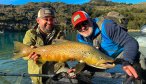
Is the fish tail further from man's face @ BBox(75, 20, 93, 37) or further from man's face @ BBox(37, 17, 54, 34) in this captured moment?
man's face @ BBox(37, 17, 54, 34)

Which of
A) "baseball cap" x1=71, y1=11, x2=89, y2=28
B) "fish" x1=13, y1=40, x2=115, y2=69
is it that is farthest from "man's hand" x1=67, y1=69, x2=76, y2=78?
"baseball cap" x1=71, y1=11, x2=89, y2=28

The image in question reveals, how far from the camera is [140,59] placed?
6547 millimetres

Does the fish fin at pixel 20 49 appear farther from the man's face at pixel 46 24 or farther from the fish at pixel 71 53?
the man's face at pixel 46 24

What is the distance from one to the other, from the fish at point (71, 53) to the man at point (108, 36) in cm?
35

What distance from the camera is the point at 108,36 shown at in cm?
598

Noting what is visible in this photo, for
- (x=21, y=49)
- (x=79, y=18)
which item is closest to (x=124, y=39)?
(x=79, y=18)

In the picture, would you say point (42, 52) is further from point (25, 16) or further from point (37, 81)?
point (25, 16)

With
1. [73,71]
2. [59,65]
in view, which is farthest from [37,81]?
[73,71]

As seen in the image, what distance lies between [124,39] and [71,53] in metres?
0.88

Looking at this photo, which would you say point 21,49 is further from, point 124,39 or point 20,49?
point 124,39

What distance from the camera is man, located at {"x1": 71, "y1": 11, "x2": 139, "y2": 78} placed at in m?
5.57

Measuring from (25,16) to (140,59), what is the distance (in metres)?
79.2

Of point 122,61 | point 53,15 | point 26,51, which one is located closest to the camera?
point 122,61

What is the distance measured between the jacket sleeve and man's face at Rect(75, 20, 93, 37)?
30 cm
